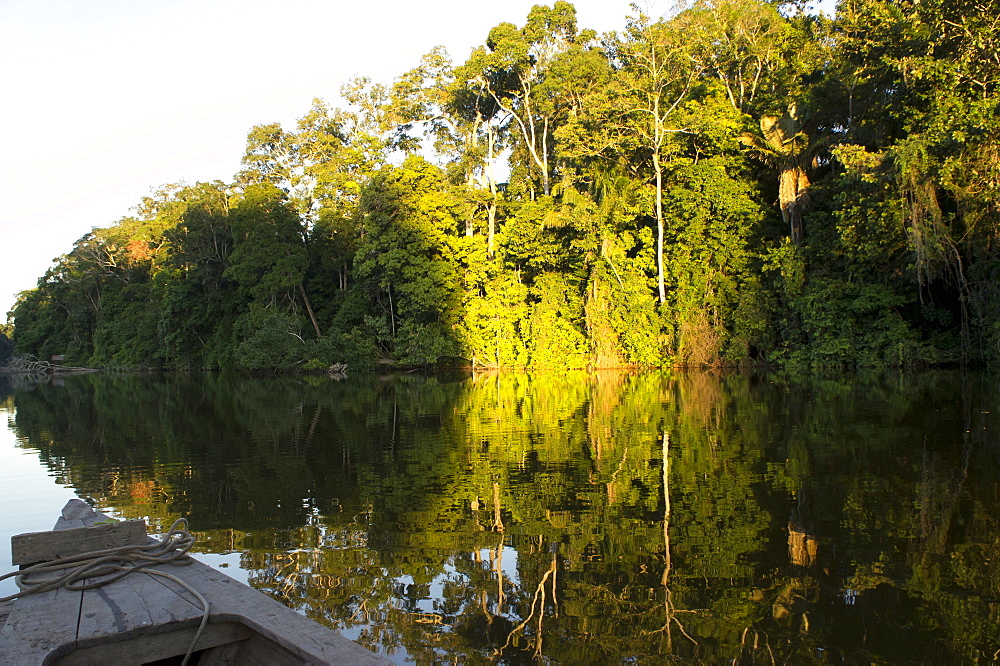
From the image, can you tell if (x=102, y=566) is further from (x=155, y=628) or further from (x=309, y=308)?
(x=309, y=308)

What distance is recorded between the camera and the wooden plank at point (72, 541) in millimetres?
4512

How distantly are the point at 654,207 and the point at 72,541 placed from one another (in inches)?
1183

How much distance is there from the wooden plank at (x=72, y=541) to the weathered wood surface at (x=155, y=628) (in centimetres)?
64

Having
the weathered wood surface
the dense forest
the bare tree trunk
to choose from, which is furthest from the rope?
the bare tree trunk

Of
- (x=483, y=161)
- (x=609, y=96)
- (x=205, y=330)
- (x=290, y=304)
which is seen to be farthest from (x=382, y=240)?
(x=205, y=330)

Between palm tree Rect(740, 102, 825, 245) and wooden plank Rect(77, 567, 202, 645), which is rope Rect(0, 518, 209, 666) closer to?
wooden plank Rect(77, 567, 202, 645)

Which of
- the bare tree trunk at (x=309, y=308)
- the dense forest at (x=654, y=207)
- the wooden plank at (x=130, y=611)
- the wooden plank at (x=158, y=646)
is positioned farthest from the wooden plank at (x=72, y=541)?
the bare tree trunk at (x=309, y=308)

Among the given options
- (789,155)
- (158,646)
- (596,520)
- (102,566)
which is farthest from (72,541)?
(789,155)

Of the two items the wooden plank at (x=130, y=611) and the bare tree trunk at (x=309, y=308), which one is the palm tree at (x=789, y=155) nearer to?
the bare tree trunk at (x=309, y=308)

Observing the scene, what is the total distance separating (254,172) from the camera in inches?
1921

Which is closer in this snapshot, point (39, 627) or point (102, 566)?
point (39, 627)

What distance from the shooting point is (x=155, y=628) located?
11.4 feet

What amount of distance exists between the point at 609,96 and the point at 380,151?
1523 centimetres

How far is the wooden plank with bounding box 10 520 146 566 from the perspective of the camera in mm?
4512
